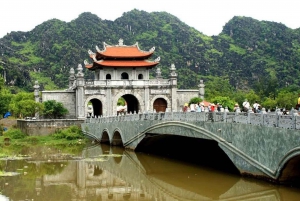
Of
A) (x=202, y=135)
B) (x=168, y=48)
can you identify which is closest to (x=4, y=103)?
(x=202, y=135)

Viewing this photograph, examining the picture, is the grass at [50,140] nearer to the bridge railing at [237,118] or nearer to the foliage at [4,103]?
the bridge railing at [237,118]

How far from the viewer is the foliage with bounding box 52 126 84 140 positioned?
4067cm

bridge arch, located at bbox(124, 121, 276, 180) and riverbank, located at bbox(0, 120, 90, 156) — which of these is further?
riverbank, located at bbox(0, 120, 90, 156)

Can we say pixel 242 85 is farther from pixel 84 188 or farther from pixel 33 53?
pixel 84 188

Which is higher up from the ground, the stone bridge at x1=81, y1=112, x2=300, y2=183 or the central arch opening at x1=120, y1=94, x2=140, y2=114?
the central arch opening at x1=120, y1=94, x2=140, y2=114

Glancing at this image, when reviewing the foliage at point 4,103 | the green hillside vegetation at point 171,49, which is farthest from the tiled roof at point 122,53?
the green hillside vegetation at point 171,49

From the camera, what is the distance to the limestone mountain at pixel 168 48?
93312 mm

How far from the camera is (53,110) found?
44594 millimetres

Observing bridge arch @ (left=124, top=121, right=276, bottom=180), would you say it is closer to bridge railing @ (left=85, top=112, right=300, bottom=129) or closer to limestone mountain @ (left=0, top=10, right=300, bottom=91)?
bridge railing @ (left=85, top=112, right=300, bottom=129)

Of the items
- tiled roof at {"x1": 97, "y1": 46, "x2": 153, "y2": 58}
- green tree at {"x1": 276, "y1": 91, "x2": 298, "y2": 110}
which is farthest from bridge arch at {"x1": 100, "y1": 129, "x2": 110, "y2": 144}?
green tree at {"x1": 276, "y1": 91, "x2": 298, "y2": 110}

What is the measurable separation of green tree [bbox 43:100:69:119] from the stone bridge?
20.8m

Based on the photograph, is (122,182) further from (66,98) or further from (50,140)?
(66,98)

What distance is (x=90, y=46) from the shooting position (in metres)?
107

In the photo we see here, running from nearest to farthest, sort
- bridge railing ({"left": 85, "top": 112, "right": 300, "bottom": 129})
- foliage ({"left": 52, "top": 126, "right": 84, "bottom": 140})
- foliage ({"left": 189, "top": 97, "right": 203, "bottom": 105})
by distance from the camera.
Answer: bridge railing ({"left": 85, "top": 112, "right": 300, "bottom": 129}) < foliage ({"left": 52, "top": 126, "right": 84, "bottom": 140}) < foliage ({"left": 189, "top": 97, "right": 203, "bottom": 105})
